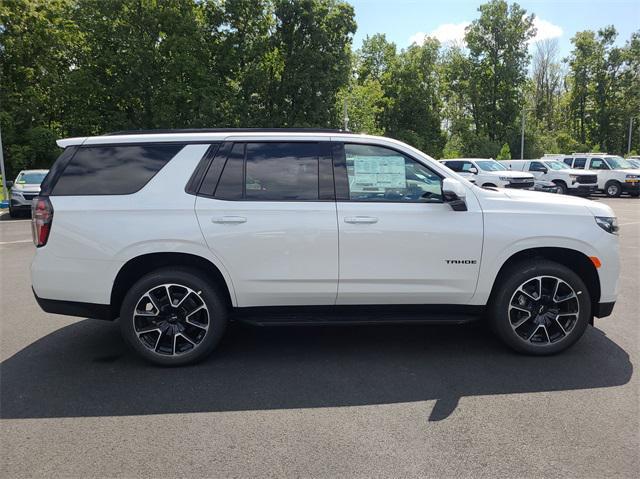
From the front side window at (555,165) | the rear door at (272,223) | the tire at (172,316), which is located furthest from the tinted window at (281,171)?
the front side window at (555,165)

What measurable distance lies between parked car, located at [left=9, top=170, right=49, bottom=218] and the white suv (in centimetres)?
1503

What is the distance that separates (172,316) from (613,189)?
84.2 ft

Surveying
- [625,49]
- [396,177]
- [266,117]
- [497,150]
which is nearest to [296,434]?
[396,177]

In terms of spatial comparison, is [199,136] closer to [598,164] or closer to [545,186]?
[545,186]

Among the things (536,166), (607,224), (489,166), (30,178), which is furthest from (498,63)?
(607,224)

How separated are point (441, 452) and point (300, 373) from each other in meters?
1.45

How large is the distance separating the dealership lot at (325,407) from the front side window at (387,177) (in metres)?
1.41

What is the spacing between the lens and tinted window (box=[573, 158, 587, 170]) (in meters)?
25.6

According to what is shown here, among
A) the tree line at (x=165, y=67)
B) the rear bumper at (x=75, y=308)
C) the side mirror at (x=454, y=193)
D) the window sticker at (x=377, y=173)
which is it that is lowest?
the rear bumper at (x=75, y=308)

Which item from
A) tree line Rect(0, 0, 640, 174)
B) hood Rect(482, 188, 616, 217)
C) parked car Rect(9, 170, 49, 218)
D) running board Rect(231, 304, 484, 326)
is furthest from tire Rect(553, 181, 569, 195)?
running board Rect(231, 304, 484, 326)

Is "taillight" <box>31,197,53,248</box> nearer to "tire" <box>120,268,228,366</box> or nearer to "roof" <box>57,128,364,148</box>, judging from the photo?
"roof" <box>57,128,364,148</box>

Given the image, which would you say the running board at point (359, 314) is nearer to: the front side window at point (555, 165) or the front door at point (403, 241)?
A: the front door at point (403, 241)

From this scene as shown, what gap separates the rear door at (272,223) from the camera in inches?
162

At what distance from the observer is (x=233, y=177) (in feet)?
14.0
